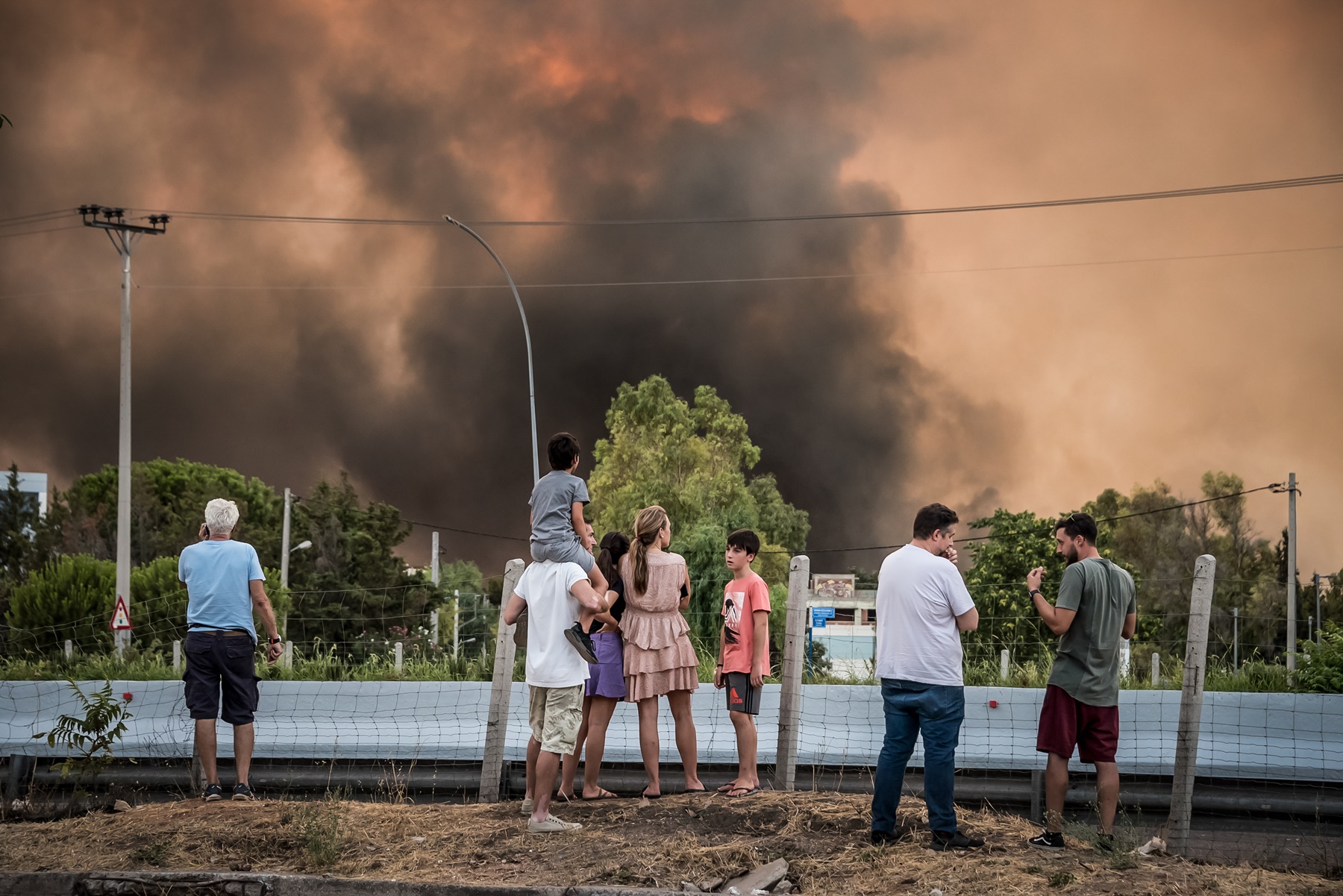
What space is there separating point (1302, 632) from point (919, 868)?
230ft

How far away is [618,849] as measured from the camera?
6.07m

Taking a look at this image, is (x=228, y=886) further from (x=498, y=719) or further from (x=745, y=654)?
(x=745, y=654)

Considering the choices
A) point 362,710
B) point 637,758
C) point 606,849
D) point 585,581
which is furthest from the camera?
point 362,710

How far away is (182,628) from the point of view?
28906 mm

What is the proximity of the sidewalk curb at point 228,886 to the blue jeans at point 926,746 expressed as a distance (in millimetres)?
2029

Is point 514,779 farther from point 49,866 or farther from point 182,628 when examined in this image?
point 182,628

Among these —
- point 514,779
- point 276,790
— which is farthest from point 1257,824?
point 276,790

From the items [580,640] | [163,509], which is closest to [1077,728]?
[580,640]

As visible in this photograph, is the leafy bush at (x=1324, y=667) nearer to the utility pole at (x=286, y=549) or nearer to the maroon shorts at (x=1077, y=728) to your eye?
the maroon shorts at (x=1077, y=728)

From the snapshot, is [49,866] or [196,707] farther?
[196,707]

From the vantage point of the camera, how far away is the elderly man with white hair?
24.4ft

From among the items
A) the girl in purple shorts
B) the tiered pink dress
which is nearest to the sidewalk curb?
the girl in purple shorts

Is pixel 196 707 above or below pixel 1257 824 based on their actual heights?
above

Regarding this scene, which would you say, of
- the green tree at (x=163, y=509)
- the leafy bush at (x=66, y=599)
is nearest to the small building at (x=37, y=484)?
the green tree at (x=163, y=509)
